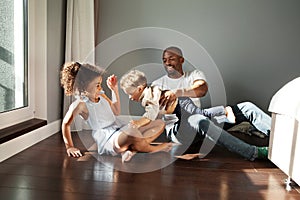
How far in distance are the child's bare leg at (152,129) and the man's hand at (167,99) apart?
101 mm

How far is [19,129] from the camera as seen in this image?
1.69 m

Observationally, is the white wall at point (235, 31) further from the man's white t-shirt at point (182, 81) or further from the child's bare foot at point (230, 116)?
the man's white t-shirt at point (182, 81)

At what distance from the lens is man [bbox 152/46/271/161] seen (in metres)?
1.79

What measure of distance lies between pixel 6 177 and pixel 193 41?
1.91 metres

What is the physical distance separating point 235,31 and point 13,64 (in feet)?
6.03

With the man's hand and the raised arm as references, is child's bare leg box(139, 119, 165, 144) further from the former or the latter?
the raised arm

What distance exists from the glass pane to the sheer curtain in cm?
42

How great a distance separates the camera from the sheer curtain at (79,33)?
2.31 metres

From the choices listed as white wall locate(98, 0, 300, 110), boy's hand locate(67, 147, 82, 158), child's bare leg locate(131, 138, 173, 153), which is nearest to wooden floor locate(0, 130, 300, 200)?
boy's hand locate(67, 147, 82, 158)

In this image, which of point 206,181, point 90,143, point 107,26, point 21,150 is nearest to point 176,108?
point 206,181

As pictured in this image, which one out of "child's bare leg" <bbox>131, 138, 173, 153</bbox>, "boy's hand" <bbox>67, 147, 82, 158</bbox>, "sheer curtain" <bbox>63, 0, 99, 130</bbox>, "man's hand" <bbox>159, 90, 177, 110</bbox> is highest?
"sheer curtain" <bbox>63, 0, 99, 130</bbox>

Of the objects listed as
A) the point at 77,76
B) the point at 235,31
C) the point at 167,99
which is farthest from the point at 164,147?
the point at 235,31

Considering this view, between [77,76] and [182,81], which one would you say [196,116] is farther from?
[77,76]

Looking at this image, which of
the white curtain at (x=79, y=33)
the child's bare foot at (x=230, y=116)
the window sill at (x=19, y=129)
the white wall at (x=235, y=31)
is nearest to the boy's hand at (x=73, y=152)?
the window sill at (x=19, y=129)
